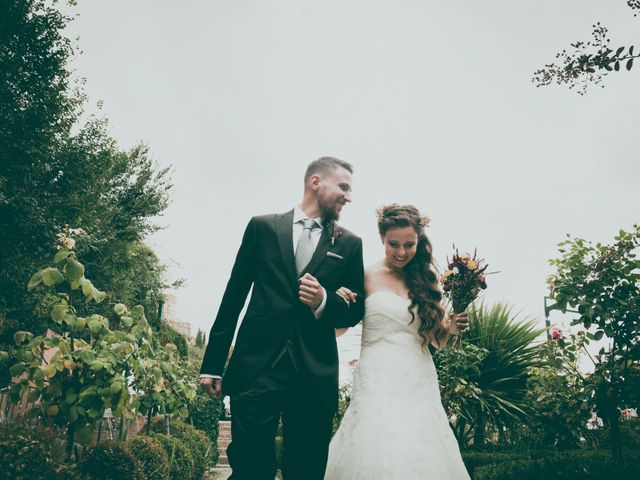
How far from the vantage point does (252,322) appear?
2.61 m

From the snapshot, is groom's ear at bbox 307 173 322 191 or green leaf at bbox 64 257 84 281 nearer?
groom's ear at bbox 307 173 322 191

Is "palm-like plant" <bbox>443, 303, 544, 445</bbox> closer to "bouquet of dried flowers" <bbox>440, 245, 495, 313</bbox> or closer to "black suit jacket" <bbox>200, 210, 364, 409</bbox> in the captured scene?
"bouquet of dried flowers" <bbox>440, 245, 495, 313</bbox>

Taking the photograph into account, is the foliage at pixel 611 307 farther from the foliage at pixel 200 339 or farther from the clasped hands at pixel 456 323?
the foliage at pixel 200 339

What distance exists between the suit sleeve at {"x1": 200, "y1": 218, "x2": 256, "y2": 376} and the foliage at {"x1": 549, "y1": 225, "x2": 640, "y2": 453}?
3.56 metres

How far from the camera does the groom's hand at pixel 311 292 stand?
2512mm

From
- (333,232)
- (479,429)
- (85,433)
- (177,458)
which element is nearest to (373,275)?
(333,232)

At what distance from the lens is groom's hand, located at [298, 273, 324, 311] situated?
8.24 feet

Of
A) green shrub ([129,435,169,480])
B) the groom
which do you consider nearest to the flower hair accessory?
the groom

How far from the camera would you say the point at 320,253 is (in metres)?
2.81

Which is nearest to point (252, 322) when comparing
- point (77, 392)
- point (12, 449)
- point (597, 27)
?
point (12, 449)

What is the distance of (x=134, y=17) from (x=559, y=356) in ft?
24.3

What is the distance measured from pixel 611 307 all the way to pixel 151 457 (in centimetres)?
524

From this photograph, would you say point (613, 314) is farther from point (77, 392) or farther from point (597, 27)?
point (77, 392)

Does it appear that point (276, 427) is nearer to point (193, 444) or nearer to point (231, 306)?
point (231, 306)
